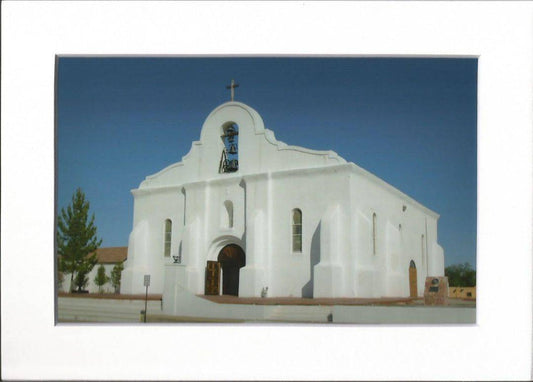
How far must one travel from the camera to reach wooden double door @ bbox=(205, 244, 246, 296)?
21.2 m

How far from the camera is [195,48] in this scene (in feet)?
46.4

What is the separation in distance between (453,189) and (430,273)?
26.0ft

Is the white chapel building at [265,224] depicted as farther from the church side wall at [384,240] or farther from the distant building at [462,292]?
the distant building at [462,292]

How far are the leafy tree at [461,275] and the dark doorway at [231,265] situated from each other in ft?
23.0

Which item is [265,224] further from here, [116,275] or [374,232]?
[116,275]

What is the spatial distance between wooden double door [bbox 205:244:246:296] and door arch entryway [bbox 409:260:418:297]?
6.25 m

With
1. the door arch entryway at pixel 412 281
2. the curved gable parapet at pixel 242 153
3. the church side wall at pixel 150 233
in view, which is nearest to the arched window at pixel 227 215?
the curved gable parapet at pixel 242 153

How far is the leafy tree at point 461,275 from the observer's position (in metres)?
16.9

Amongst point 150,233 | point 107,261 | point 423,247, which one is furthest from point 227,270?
point 423,247

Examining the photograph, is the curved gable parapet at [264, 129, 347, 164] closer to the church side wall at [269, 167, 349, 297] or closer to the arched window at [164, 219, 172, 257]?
the church side wall at [269, 167, 349, 297]

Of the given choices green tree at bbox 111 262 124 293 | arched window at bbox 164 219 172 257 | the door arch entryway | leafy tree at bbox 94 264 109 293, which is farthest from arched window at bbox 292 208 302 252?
green tree at bbox 111 262 124 293

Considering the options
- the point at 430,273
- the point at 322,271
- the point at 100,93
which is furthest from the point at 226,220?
the point at 430,273

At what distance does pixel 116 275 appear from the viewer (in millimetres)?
24062

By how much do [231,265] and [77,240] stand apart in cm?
534
